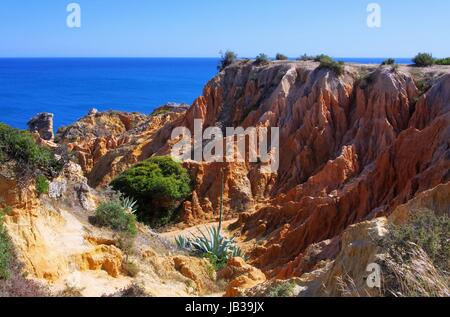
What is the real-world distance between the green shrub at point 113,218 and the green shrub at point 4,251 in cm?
383

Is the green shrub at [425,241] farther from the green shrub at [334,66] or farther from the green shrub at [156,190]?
the green shrub at [334,66]

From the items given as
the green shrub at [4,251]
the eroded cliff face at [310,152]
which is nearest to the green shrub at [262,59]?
the eroded cliff face at [310,152]

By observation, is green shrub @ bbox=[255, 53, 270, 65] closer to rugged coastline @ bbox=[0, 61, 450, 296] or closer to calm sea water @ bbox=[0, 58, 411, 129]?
rugged coastline @ bbox=[0, 61, 450, 296]

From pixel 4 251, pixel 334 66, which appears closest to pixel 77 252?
pixel 4 251

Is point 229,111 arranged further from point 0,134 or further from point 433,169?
point 0,134

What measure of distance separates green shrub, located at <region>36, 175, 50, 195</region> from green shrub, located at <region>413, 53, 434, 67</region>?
26.0m

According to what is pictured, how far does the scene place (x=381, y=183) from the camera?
21.8 metres

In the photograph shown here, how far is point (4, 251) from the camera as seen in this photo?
9977 mm

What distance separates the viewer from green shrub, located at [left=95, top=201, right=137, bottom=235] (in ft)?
48.0

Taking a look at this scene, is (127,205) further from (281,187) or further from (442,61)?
(442,61)

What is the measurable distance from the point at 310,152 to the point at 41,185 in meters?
19.9

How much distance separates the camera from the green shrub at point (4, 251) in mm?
9418

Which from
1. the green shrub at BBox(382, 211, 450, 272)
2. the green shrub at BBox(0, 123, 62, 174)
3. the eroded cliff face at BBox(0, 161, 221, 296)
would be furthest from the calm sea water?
the green shrub at BBox(382, 211, 450, 272)
